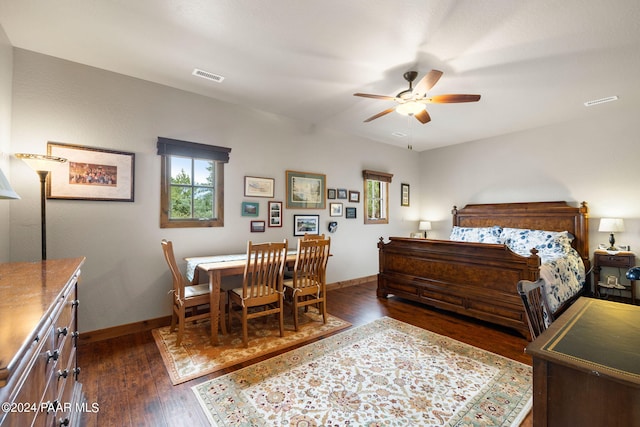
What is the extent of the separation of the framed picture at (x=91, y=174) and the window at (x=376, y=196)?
382 cm

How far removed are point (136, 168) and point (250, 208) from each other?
56.3 inches

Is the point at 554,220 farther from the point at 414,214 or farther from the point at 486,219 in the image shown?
the point at 414,214

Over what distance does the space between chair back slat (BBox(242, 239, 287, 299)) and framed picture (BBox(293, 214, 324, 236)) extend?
139 centimetres

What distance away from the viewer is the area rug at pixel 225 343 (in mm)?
2416

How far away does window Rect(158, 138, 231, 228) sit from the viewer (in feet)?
11.0

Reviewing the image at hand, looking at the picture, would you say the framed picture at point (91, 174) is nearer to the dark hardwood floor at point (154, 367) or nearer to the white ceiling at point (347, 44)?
the white ceiling at point (347, 44)

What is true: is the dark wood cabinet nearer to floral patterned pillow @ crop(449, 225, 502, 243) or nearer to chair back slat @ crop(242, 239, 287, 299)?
chair back slat @ crop(242, 239, 287, 299)

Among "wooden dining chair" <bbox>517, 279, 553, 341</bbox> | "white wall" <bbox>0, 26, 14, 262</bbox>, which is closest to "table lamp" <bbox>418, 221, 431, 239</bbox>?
"wooden dining chair" <bbox>517, 279, 553, 341</bbox>

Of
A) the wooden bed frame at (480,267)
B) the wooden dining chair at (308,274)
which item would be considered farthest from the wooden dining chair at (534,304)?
the wooden dining chair at (308,274)

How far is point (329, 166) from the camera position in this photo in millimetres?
4965

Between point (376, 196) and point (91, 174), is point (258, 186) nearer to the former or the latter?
point (91, 174)

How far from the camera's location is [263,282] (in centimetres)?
296

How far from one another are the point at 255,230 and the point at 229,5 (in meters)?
2.69

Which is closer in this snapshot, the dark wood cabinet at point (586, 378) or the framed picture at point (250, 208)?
the dark wood cabinet at point (586, 378)
